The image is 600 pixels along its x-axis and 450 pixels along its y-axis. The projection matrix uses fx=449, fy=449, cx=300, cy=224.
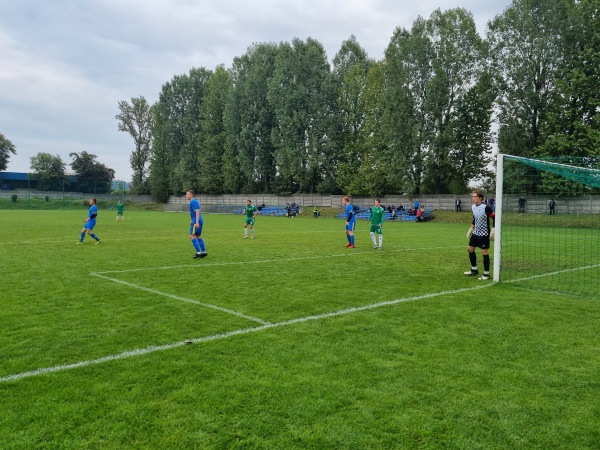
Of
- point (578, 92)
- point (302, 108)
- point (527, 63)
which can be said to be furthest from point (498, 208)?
point (302, 108)

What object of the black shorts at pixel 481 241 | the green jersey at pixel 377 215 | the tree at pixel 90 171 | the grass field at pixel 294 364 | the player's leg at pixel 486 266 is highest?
the tree at pixel 90 171

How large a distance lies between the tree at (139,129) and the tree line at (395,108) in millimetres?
12228

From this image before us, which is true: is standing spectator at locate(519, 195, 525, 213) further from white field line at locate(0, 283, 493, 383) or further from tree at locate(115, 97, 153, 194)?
tree at locate(115, 97, 153, 194)

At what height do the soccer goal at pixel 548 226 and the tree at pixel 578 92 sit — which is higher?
the tree at pixel 578 92

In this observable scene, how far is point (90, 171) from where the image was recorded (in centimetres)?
8700

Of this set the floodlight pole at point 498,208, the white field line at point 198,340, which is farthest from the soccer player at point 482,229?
the white field line at point 198,340

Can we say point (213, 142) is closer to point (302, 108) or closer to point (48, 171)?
point (302, 108)

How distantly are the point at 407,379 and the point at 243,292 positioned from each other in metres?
4.92

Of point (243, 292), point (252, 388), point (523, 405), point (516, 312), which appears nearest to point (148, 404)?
point (252, 388)

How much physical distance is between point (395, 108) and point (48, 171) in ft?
210

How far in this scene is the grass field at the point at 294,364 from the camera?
3758mm

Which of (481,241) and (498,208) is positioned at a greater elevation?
(498,208)

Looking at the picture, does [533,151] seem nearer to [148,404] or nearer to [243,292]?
[243,292]

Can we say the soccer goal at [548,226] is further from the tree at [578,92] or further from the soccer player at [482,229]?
the tree at [578,92]
